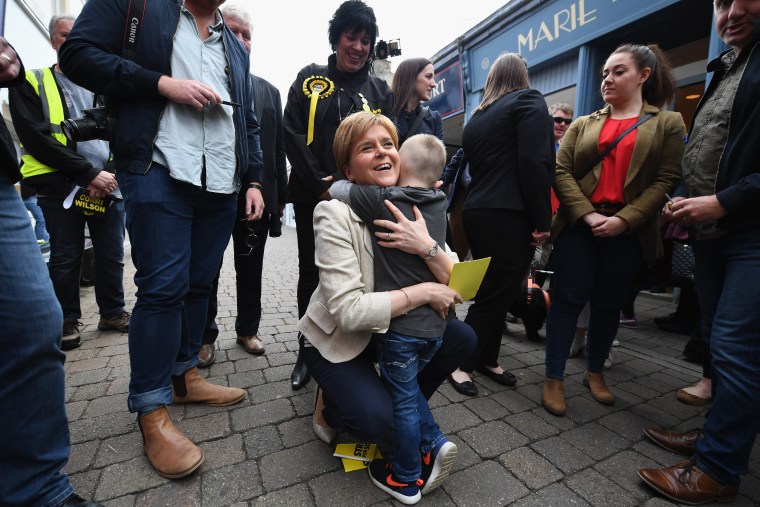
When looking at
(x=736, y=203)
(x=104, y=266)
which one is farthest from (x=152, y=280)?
(x=736, y=203)

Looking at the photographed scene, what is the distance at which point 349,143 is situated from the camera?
5.32 feet

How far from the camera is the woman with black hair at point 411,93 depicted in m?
2.73

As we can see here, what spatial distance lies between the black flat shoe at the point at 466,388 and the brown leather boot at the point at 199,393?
1345mm

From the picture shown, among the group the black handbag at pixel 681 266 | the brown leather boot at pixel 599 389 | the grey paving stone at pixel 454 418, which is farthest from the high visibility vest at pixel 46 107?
the black handbag at pixel 681 266

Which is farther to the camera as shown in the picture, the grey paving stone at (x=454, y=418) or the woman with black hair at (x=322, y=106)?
the woman with black hair at (x=322, y=106)

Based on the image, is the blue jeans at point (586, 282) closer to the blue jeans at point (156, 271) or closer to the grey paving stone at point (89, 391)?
the blue jeans at point (156, 271)

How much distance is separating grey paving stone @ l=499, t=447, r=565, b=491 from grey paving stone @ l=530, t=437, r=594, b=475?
4cm

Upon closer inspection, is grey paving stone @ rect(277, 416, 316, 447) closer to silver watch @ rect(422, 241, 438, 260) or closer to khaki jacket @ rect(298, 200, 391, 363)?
khaki jacket @ rect(298, 200, 391, 363)

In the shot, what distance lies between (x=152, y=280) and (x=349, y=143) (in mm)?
1020

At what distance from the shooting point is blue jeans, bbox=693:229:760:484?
153 centimetres

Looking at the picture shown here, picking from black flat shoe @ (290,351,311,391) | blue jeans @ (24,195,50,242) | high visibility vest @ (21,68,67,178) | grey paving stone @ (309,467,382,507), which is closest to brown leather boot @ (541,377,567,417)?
grey paving stone @ (309,467,382,507)

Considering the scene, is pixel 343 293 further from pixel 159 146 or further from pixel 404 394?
pixel 159 146

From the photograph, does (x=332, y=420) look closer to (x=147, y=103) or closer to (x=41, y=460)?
(x=41, y=460)

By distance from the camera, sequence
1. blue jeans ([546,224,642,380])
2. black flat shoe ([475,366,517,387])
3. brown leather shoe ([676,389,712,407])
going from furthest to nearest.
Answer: black flat shoe ([475,366,517,387]), brown leather shoe ([676,389,712,407]), blue jeans ([546,224,642,380])
